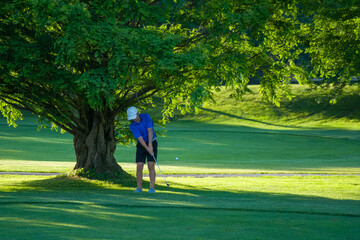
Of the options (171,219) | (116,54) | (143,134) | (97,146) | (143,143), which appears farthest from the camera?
(97,146)

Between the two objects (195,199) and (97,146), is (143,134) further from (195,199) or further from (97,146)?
(97,146)

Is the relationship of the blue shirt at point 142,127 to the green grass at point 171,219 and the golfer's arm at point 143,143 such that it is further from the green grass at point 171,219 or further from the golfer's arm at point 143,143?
the green grass at point 171,219

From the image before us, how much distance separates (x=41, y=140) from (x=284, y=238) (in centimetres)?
3649

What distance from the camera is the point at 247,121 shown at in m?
64.8

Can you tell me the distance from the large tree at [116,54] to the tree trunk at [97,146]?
33 millimetres

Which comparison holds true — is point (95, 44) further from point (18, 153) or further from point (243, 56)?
point (18, 153)

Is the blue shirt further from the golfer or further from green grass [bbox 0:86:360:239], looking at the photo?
green grass [bbox 0:86:360:239]

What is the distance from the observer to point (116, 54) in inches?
469

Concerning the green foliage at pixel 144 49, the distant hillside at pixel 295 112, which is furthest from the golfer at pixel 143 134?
the distant hillside at pixel 295 112

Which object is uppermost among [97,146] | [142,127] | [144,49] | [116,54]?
[144,49]

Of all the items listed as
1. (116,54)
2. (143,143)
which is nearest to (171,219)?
(143,143)

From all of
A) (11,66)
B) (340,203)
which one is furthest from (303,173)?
(11,66)

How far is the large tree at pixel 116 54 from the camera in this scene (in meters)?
12.0

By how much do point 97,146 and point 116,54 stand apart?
557 centimetres
